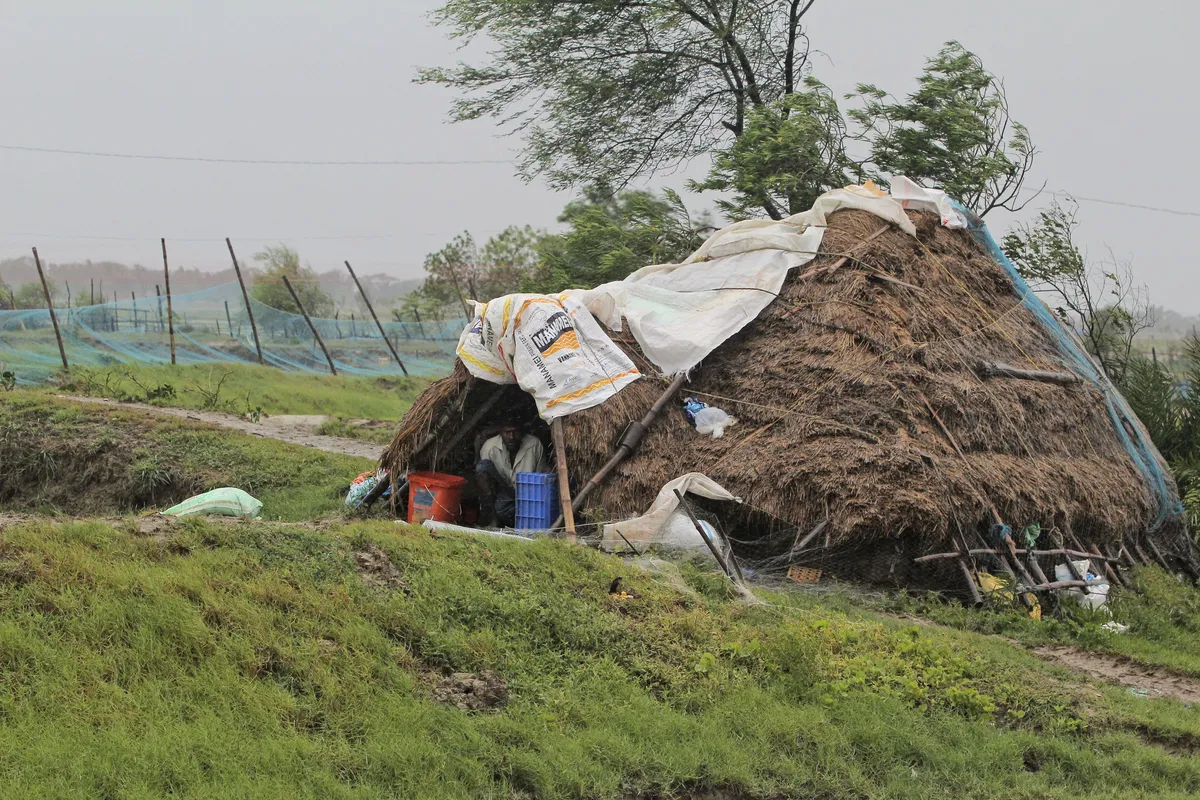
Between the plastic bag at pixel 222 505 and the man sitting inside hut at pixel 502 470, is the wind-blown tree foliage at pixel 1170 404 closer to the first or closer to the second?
the man sitting inside hut at pixel 502 470

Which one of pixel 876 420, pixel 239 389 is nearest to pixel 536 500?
pixel 876 420

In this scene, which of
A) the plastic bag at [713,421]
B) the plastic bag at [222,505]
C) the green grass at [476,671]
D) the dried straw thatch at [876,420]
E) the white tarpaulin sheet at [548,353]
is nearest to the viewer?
the green grass at [476,671]

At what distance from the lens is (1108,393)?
35.0 feet

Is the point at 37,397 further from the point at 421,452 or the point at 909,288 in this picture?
the point at 909,288

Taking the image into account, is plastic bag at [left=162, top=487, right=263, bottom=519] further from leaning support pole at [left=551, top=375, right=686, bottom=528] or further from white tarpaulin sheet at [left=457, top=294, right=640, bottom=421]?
leaning support pole at [left=551, top=375, right=686, bottom=528]

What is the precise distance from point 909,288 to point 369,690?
21.8 ft

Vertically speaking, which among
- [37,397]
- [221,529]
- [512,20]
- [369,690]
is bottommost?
[369,690]

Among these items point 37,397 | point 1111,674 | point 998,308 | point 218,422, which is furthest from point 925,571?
point 37,397

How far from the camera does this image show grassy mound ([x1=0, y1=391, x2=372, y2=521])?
1166 cm

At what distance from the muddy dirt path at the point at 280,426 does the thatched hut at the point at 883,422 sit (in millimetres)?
4928

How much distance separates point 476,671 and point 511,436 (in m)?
4.73

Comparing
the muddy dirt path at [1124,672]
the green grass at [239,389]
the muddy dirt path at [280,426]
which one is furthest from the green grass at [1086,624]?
the green grass at [239,389]

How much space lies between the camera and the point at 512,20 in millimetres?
19453

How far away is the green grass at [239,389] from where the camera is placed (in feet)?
55.2
